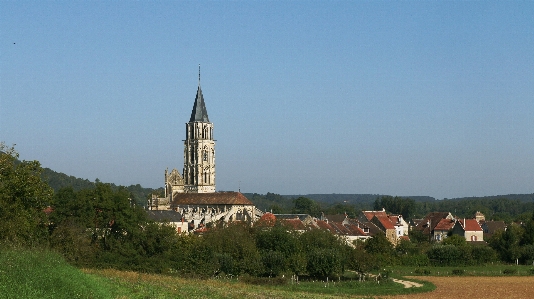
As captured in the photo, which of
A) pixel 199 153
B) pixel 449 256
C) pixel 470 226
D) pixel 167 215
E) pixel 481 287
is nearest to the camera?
pixel 481 287

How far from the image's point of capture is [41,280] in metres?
23.3

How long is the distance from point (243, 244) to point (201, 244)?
3100 millimetres

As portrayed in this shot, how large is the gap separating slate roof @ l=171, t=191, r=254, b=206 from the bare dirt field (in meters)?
46.5

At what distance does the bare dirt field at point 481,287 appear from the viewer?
44.4 m

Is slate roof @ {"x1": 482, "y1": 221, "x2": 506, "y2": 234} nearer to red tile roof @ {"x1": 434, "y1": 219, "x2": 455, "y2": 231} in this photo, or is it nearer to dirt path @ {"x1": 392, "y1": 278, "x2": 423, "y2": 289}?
red tile roof @ {"x1": 434, "y1": 219, "x2": 455, "y2": 231}

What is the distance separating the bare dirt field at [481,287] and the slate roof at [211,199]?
46.5 m

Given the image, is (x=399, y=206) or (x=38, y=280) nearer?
(x=38, y=280)

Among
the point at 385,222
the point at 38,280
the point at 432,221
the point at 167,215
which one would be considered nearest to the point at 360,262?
the point at 38,280

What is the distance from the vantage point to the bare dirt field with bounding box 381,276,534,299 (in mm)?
44375

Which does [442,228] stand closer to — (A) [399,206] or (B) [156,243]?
(B) [156,243]

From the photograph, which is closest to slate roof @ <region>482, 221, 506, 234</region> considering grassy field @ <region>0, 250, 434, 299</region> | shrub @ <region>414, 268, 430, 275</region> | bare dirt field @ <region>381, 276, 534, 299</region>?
shrub @ <region>414, 268, 430, 275</region>

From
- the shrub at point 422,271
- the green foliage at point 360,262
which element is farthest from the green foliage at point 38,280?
the shrub at point 422,271

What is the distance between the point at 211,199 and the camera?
10481 centimetres

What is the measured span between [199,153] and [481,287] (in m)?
72.8
